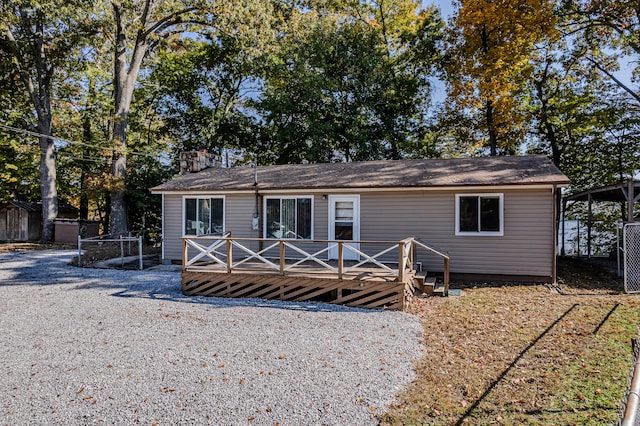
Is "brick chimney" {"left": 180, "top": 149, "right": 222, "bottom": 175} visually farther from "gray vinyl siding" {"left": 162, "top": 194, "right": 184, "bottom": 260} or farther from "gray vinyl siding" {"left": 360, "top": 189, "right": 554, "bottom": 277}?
"gray vinyl siding" {"left": 360, "top": 189, "right": 554, "bottom": 277}

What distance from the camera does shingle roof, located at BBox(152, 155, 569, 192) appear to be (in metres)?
9.80

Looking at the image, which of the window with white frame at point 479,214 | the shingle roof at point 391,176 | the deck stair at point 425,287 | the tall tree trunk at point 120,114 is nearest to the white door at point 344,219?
the shingle roof at point 391,176

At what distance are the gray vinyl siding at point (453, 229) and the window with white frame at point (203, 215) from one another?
10.2 ft

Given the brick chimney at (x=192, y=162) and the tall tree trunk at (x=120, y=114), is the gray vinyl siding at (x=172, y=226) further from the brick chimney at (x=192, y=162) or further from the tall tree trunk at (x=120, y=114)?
the tall tree trunk at (x=120, y=114)

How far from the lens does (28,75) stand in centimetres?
1950

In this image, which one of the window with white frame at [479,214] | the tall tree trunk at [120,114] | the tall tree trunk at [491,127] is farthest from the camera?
the tall tree trunk at [120,114]

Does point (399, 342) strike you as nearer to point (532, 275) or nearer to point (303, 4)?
point (532, 275)

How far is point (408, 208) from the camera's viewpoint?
1041cm

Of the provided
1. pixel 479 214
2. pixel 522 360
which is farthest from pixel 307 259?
pixel 522 360

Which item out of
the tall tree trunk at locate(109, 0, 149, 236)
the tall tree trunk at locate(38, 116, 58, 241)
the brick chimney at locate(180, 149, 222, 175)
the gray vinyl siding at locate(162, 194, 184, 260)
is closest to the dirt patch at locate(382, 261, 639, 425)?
the gray vinyl siding at locate(162, 194, 184, 260)

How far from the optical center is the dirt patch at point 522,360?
3.62 m

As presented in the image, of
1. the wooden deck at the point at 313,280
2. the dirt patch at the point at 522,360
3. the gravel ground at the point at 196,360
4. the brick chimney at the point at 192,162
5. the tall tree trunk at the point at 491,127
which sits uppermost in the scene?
the tall tree trunk at the point at 491,127

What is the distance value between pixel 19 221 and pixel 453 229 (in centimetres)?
2329

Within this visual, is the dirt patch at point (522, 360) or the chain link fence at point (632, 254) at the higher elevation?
the chain link fence at point (632, 254)
